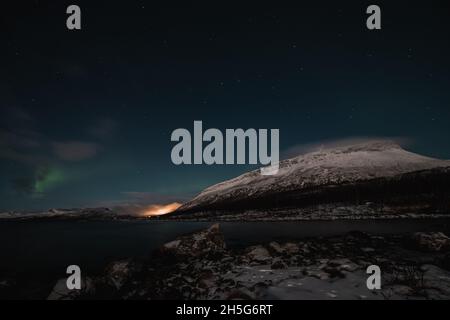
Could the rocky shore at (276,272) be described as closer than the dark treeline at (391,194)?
Yes

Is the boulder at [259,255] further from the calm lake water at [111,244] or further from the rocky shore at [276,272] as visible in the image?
the calm lake water at [111,244]

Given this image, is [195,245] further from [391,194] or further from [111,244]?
[391,194]

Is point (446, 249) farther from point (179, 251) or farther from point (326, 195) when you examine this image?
point (326, 195)

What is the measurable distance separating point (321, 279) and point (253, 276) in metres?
2.94

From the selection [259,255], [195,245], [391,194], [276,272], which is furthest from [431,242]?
[391,194]

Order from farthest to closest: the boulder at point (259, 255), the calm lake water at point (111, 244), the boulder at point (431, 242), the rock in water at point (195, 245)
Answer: the calm lake water at point (111, 244) → the rock in water at point (195, 245) → the boulder at point (431, 242) → the boulder at point (259, 255)

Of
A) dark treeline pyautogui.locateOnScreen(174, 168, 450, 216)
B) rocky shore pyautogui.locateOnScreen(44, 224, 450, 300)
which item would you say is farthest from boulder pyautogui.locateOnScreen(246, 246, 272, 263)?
dark treeline pyautogui.locateOnScreen(174, 168, 450, 216)

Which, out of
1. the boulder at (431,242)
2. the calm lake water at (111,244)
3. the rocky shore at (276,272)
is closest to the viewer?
the rocky shore at (276,272)

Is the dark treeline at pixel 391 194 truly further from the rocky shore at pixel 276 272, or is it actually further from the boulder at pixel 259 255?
the boulder at pixel 259 255

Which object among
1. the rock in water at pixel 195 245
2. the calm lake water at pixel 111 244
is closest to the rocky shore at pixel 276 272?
the rock in water at pixel 195 245

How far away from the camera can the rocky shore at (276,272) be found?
9.37m

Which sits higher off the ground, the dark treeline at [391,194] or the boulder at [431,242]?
the boulder at [431,242]

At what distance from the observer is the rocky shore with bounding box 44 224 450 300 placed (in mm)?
→ 9367

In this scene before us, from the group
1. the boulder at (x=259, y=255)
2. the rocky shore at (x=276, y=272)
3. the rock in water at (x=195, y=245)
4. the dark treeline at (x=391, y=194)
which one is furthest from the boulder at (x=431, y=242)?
the dark treeline at (x=391, y=194)
